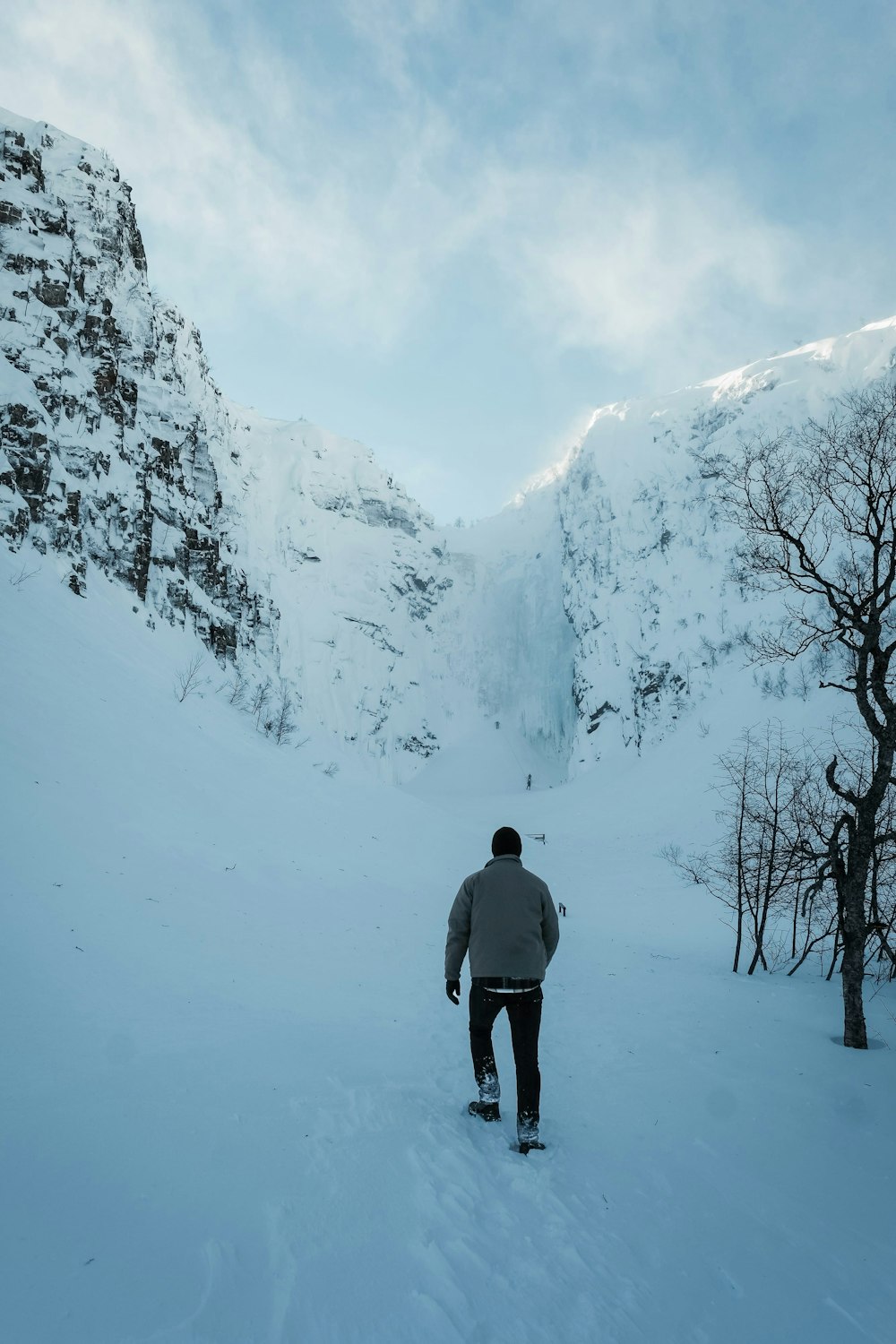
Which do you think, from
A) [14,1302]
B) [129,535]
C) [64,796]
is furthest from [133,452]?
[14,1302]

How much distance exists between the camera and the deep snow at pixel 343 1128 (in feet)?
7.23

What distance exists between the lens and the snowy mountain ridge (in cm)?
3066

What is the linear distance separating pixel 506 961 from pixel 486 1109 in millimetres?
1002

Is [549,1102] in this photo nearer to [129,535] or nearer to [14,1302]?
[14,1302]

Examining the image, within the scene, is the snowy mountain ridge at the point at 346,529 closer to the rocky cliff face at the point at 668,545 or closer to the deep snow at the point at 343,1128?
the rocky cliff face at the point at 668,545

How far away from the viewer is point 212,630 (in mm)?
34625

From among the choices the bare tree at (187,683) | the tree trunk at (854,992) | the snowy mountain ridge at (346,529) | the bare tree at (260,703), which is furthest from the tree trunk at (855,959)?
the snowy mountain ridge at (346,529)

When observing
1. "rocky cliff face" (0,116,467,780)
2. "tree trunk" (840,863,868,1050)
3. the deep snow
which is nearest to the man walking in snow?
the deep snow

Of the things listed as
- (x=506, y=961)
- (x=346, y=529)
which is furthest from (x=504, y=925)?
(x=346, y=529)

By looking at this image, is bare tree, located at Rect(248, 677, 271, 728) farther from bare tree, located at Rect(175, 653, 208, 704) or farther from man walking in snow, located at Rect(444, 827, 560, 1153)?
man walking in snow, located at Rect(444, 827, 560, 1153)

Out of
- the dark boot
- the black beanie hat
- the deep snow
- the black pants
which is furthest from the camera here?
the black beanie hat

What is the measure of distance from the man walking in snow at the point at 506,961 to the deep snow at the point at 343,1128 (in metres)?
0.26

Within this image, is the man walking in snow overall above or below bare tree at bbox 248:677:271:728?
below

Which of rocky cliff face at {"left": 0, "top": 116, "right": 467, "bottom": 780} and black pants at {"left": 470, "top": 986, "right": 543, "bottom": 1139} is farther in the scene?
rocky cliff face at {"left": 0, "top": 116, "right": 467, "bottom": 780}
